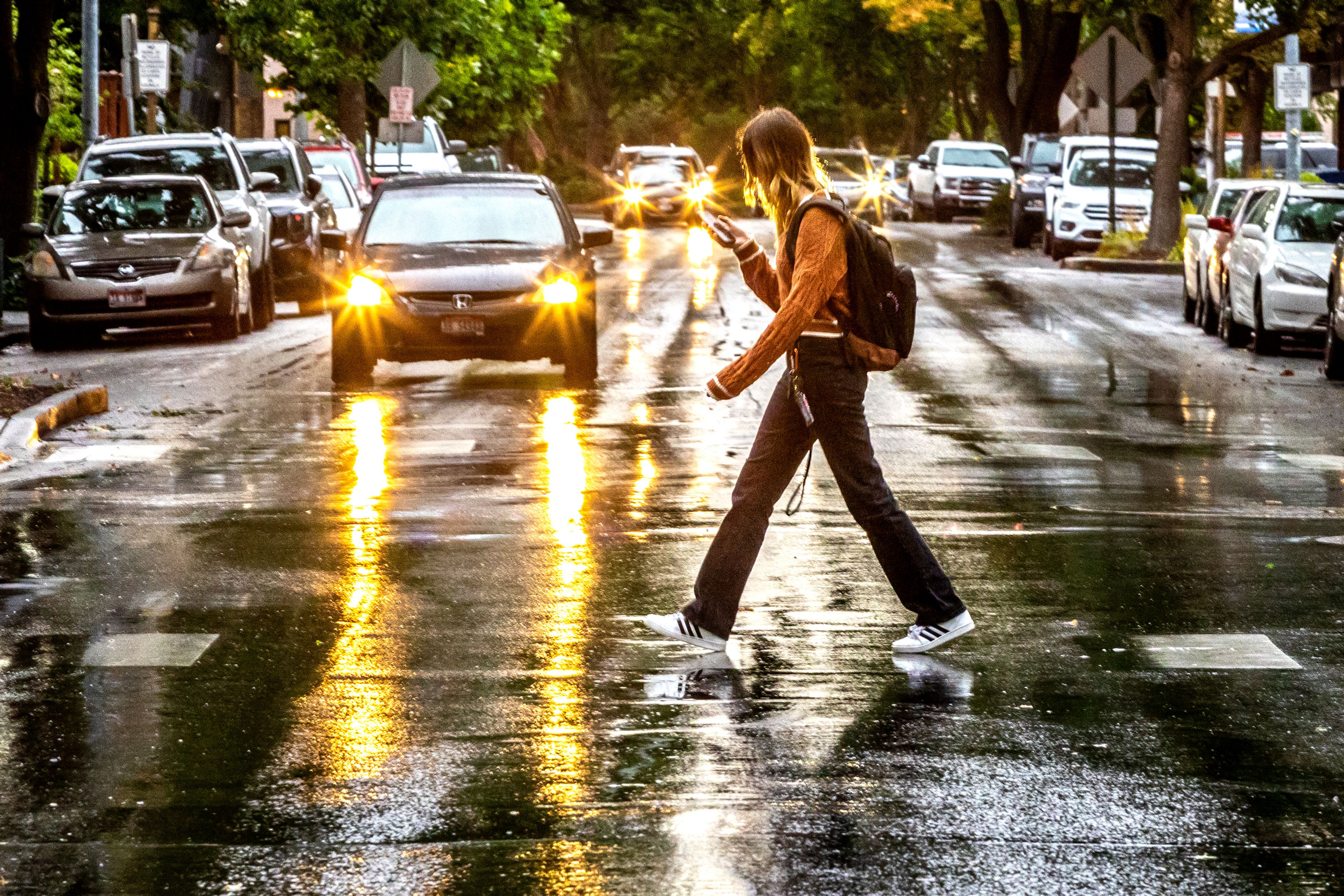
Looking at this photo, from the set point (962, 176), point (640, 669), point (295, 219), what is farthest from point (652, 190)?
point (640, 669)

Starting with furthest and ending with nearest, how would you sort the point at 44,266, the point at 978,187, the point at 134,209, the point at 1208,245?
the point at 978,187
the point at 1208,245
the point at 134,209
the point at 44,266

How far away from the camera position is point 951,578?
8.81 metres

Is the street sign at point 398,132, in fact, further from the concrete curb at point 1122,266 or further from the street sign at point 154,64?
the concrete curb at point 1122,266

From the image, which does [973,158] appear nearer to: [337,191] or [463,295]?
[337,191]

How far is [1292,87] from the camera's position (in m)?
28.8

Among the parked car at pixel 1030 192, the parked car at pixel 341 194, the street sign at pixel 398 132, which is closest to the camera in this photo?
the parked car at pixel 341 194

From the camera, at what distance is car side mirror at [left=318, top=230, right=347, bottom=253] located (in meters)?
17.2

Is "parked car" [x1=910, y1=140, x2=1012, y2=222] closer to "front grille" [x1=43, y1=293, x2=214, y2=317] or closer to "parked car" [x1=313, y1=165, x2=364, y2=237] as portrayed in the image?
"parked car" [x1=313, y1=165, x2=364, y2=237]

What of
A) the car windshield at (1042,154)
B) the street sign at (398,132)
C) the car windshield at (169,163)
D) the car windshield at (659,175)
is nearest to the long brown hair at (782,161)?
the car windshield at (169,163)

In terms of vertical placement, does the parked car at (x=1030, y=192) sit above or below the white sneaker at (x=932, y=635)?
above

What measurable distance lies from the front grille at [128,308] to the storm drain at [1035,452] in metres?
10.2

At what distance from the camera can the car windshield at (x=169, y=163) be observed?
24.2 m

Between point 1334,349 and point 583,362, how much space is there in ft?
19.5

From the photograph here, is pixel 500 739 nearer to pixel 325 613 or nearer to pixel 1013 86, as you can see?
pixel 325 613
